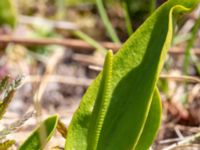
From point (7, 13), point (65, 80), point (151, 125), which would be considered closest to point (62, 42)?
point (65, 80)

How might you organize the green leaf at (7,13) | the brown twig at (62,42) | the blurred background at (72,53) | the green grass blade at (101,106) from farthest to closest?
the green leaf at (7,13) < the brown twig at (62,42) < the blurred background at (72,53) < the green grass blade at (101,106)

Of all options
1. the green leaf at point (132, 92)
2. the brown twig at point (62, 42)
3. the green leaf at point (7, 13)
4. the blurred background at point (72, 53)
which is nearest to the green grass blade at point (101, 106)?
the green leaf at point (132, 92)

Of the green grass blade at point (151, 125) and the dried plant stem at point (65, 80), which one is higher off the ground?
the dried plant stem at point (65, 80)

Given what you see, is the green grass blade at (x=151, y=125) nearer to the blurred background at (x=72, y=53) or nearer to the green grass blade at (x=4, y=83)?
the green grass blade at (x=4, y=83)

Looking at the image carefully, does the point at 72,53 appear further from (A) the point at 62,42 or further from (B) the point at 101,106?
(B) the point at 101,106

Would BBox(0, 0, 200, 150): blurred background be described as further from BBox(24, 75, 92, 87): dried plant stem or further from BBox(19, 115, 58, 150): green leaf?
BBox(19, 115, 58, 150): green leaf

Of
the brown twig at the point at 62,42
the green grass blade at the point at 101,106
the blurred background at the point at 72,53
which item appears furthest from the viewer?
the brown twig at the point at 62,42

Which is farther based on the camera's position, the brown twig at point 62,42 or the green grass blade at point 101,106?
the brown twig at point 62,42
